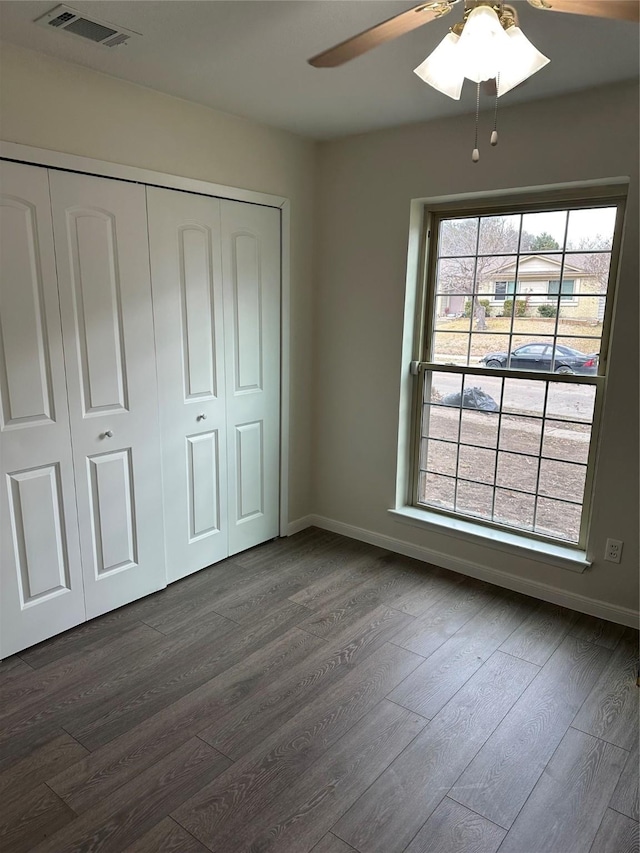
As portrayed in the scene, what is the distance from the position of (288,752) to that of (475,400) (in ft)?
6.70

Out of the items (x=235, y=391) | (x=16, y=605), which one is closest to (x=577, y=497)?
(x=235, y=391)

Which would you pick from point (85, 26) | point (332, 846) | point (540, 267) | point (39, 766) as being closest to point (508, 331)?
point (540, 267)

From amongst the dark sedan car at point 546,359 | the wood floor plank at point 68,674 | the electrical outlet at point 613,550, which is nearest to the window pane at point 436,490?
the dark sedan car at point 546,359

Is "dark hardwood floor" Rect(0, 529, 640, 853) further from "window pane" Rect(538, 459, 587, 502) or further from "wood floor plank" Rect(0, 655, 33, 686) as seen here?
"window pane" Rect(538, 459, 587, 502)

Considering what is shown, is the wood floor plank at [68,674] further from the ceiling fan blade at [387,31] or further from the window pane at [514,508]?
the ceiling fan blade at [387,31]

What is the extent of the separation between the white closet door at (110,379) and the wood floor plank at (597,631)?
85.0 inches

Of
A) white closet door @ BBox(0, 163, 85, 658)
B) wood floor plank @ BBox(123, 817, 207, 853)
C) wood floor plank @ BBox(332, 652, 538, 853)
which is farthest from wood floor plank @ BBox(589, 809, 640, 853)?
white closet door @ BBox(0, 163, 85, 658)

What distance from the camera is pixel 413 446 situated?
351 cm

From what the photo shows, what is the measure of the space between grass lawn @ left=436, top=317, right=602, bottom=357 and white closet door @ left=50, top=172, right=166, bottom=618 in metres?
1.65

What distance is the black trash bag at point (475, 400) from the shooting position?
3.15 meters

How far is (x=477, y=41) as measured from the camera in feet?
4.65

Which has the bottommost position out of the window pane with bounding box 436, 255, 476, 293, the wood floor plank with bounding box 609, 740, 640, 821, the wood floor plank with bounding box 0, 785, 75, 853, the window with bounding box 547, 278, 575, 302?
the wood floor plank with bounding box 0, 785, 75, 853

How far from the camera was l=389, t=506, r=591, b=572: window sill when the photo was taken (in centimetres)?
289

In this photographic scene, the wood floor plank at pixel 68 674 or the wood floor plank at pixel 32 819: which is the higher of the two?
the wood floor plank at pixel 68 674
